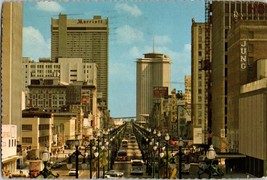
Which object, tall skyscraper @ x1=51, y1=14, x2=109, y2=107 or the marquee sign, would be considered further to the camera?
the marquee sign

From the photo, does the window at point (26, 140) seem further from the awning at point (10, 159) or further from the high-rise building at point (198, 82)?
the high-rise building at point (198, 82)

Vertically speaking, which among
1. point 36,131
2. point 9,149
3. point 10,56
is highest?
point 10,56

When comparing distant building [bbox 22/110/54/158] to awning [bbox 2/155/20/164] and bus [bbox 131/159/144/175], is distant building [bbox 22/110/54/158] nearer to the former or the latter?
awning [bbox 2/155/20/164]

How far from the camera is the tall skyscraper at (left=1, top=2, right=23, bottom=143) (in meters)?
13.5

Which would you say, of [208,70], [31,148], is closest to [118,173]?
[31,148]

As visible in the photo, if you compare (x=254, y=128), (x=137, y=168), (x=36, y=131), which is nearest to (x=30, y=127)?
(x=36, y=131)

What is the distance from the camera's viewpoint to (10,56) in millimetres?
14281

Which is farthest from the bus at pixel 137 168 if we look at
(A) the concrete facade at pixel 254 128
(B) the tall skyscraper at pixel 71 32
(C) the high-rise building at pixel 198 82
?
(C) the high-rise building at pixel 198 82

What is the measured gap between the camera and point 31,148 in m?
15.8

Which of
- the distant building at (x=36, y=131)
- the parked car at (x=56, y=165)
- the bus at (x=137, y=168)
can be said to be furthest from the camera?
the distant building at (x=36, y=131)

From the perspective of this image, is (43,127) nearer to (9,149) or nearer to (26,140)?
(26,140)

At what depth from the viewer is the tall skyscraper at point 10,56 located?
13.5 m

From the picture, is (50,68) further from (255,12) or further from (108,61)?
(255,12)

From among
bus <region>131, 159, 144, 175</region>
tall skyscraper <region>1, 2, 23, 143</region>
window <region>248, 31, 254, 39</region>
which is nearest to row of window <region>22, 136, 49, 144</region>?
tall skyscraper <region>1, 2, 23, 143</region>
